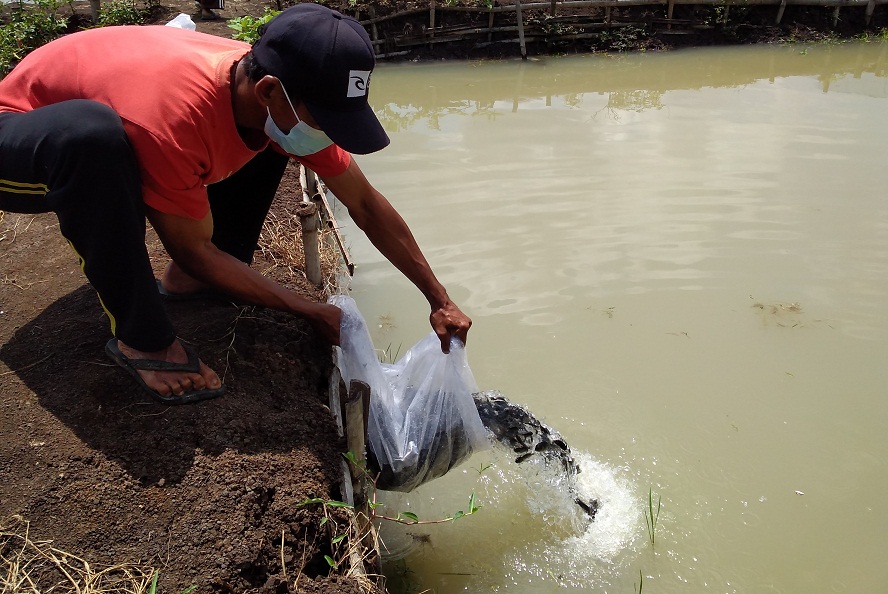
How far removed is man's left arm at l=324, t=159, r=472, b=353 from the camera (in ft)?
7.02

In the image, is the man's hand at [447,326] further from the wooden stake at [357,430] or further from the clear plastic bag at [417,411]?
the wooden stake at [357,430]

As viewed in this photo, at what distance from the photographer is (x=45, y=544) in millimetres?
1663

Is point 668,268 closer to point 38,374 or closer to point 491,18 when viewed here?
point 38,374

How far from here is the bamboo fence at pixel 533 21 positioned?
404 inches

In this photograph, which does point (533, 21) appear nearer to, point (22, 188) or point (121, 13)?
point (121, 13)

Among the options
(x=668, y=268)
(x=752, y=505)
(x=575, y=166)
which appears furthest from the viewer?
(x=575, y=166)

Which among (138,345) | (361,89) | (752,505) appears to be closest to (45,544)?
(138,345)

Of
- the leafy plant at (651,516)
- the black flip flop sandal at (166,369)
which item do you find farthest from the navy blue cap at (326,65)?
the leafy plant at (651,516)

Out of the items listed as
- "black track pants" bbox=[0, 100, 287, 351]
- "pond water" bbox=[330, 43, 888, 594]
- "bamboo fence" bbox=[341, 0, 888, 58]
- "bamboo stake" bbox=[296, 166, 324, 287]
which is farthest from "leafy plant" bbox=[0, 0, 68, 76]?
Result: "black track pants" bbox=[0, 100, 287, 351]

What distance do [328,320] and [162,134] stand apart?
29.6 inches

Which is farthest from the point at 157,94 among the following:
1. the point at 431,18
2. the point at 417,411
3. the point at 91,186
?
the point at 431,18

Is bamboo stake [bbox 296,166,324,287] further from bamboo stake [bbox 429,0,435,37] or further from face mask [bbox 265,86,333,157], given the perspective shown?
bamboo stake [bbox 429,0,435,37]

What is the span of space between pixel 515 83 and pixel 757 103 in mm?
3014

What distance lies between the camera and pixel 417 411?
85.4 inches
